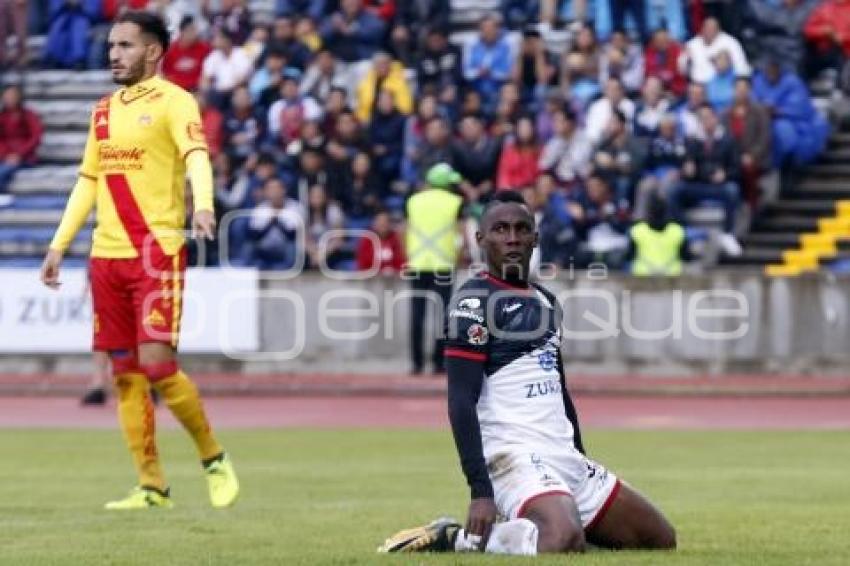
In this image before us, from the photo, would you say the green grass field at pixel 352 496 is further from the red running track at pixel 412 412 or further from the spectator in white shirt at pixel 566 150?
the spectator in white shirt at pixel 566 150

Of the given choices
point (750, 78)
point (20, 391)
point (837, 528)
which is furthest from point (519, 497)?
point (750, 78)

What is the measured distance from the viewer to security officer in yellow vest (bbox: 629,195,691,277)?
25766 mm

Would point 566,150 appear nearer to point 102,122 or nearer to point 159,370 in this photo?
point 102,122

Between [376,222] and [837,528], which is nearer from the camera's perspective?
[837,528]

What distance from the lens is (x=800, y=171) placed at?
28.6m

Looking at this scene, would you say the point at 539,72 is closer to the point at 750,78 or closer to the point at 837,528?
the point at 750,78

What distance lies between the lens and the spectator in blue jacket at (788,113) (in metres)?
27.5

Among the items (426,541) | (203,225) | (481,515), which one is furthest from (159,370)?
(481,515)

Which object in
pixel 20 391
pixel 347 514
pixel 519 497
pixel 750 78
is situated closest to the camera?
pixel 519 497

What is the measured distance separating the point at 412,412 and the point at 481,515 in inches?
512

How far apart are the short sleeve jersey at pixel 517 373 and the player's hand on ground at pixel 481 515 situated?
39 cm

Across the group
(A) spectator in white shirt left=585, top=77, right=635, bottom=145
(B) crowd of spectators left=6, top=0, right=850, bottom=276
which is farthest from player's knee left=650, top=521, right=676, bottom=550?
(A) spectator in white shirt left=585, top=77, right=635, bottom=145

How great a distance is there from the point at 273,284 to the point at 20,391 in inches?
116

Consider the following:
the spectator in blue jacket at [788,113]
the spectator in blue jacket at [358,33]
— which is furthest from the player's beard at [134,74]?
the spectator in blue jacket at [358,33]
